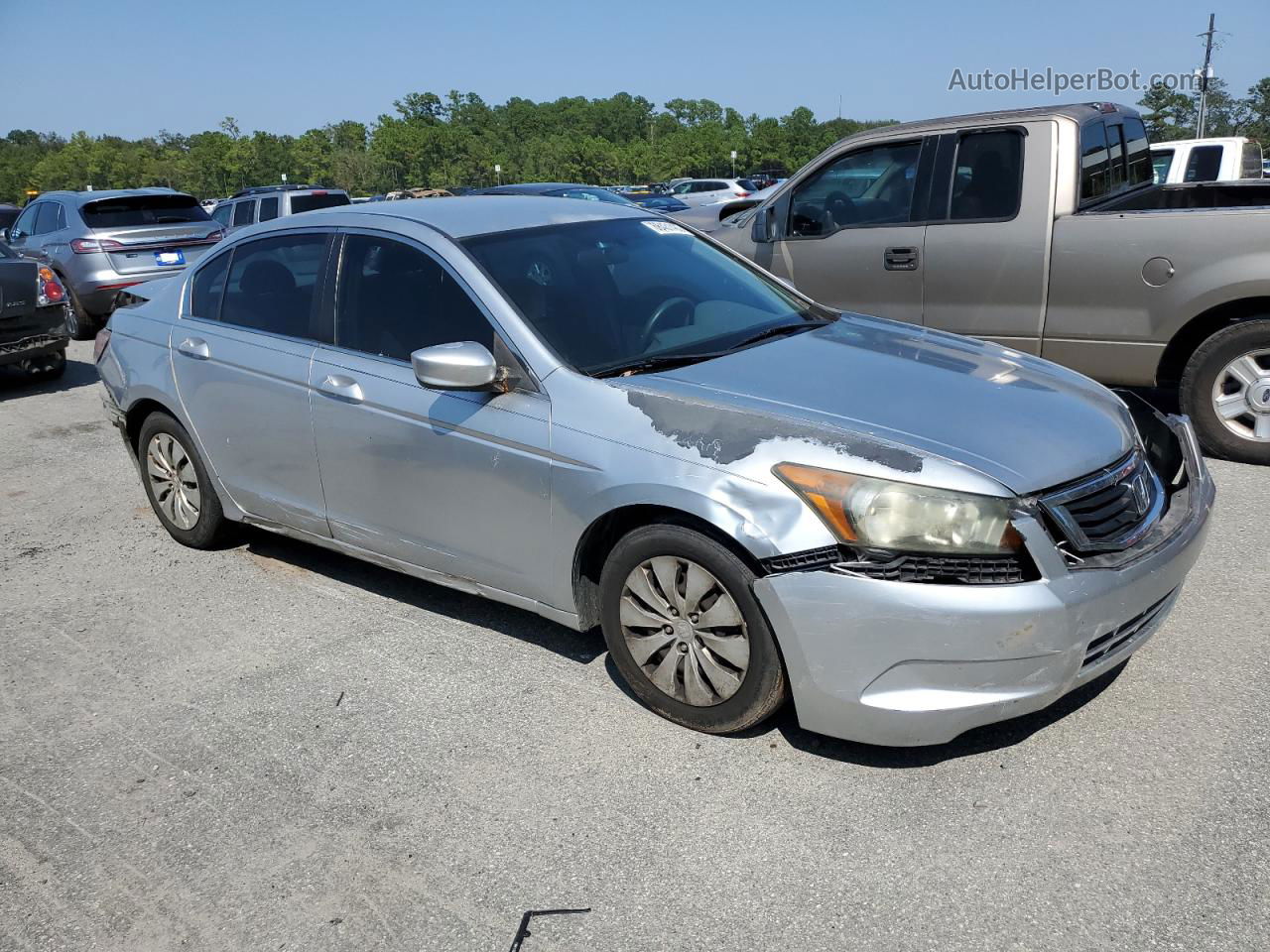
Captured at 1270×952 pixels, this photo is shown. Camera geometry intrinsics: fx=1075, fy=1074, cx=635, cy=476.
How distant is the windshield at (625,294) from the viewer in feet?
12.7

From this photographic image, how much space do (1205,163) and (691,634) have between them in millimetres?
10820

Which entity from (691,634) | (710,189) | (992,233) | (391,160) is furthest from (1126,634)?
(391,160)

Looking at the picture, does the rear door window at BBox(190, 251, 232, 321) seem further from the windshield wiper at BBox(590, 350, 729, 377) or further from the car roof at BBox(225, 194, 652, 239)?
the windshield wiper at BBox(590, 350, 729, 377)

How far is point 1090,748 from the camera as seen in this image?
3275mm

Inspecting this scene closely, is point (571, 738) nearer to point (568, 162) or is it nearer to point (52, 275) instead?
point (52, 275)

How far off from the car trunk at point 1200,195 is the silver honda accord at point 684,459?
365 cm

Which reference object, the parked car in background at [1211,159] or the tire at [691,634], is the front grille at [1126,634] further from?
the parked car in background at [1211,159]

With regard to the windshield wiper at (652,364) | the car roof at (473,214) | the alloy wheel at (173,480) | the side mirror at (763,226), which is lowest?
the alloy wheel at (173,480)

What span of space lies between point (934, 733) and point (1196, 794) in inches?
29.9

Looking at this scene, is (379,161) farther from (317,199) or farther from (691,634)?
(691,634)

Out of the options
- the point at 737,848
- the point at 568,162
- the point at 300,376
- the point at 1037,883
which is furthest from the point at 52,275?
the point at 568,162

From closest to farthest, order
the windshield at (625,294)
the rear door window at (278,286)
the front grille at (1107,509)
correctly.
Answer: the front grille at (1107,509) → the windshield at (625,294) → the rear door window at (278,286)

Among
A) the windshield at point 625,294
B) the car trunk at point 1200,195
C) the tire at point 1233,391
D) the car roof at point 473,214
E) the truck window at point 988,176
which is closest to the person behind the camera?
the windshield at point 625,294

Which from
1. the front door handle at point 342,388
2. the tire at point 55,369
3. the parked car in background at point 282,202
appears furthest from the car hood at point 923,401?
the parked car in background at point 282,202
